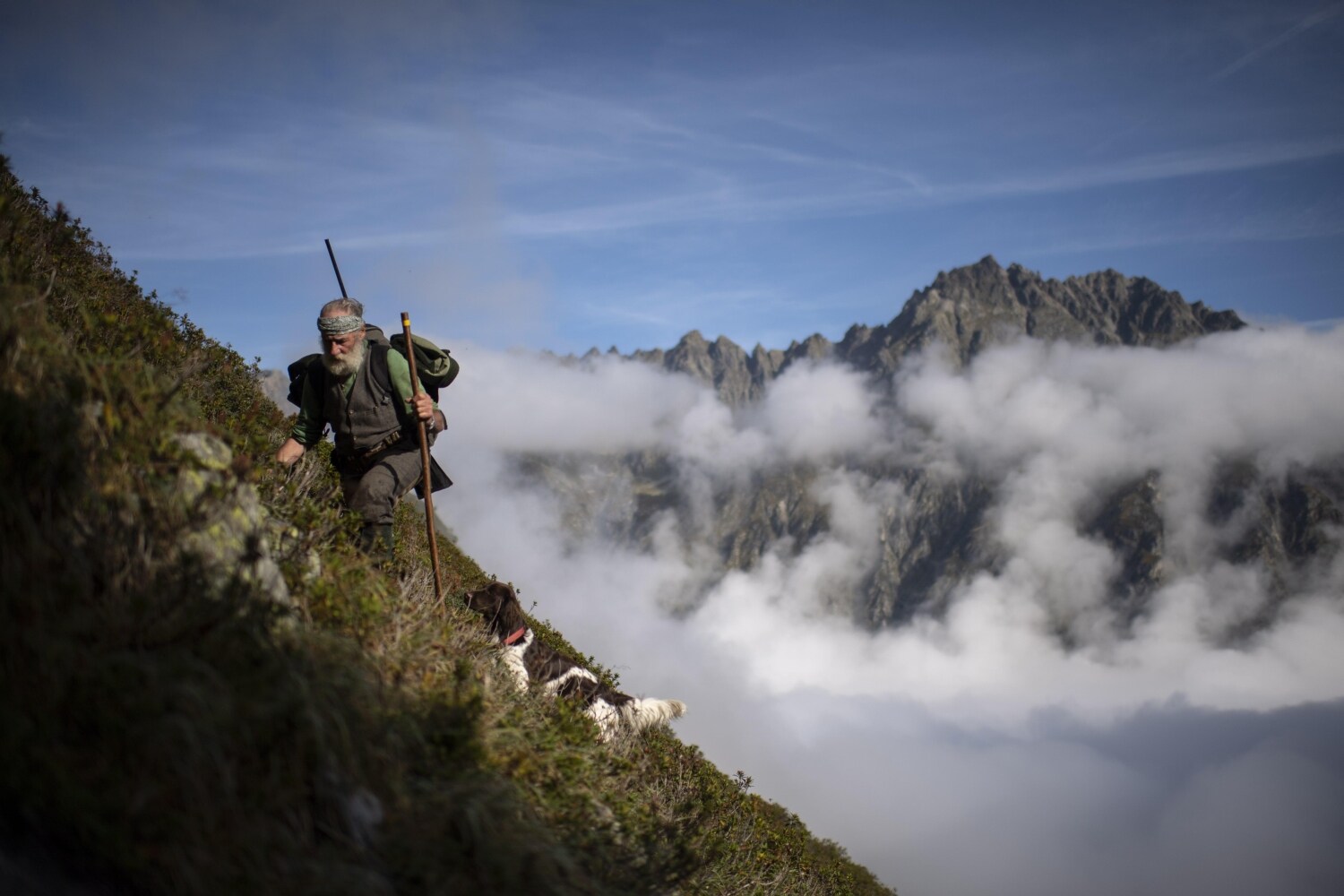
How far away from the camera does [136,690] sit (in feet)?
9.33

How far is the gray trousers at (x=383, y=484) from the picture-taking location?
22.1 ft

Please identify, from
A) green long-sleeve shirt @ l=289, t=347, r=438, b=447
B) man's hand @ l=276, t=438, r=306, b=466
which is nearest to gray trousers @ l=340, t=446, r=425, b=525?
green long-sleeve shirt @ l=289, t=347, r=438, b=447

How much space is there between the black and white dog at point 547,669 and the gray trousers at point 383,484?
1196 mm

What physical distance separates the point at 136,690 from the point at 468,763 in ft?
5.27

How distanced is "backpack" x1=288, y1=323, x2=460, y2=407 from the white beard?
0.65 ft

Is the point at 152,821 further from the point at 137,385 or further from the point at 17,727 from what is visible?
the point at 137,385

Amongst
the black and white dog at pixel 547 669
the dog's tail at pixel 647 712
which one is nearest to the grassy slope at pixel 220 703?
the black and white dog at pixel 547 669

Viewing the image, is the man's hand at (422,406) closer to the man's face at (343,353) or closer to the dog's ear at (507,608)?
the man's face at (343,353)

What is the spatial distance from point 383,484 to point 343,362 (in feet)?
3.51

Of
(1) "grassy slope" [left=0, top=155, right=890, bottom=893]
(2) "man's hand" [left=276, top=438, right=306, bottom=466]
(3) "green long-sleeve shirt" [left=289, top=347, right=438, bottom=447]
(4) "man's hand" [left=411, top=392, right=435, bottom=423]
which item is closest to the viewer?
(1) "grassy slope" [left=0, top=155, right=890, bottom=893]

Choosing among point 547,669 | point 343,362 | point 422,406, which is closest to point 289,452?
point 343,362

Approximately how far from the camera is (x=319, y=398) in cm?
708

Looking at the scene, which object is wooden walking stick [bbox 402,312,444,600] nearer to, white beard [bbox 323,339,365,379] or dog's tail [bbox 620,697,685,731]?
white beard [bbox 323,339,365,379]

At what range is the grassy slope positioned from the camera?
2658 mm
